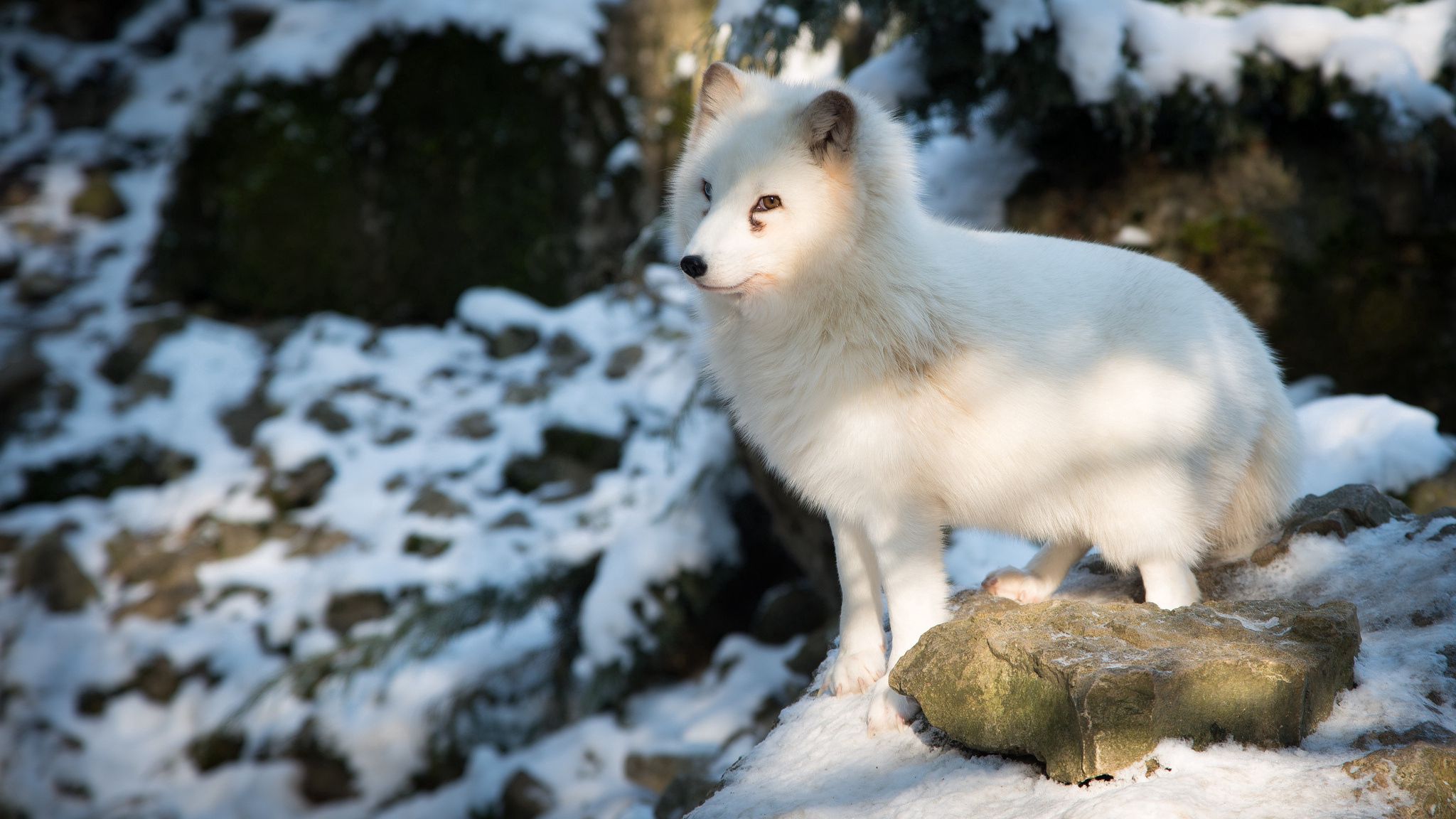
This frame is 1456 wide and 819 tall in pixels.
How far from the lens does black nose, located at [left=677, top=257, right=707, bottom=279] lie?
7.40ft

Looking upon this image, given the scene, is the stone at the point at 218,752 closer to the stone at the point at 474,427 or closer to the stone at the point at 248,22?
the stone at the point at 474,427

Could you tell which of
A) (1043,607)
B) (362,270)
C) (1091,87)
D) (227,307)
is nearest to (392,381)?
(362,270)

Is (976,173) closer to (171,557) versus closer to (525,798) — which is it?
(525,798)

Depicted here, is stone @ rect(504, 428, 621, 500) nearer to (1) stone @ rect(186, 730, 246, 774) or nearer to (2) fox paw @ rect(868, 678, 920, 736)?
(1) stone @ rect(186, 730, 246, 774)

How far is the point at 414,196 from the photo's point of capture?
8156mm

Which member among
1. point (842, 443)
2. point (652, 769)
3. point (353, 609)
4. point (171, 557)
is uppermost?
point (842, 443)

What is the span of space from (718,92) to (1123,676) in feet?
5.61

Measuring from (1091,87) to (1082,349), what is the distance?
2.36 metres

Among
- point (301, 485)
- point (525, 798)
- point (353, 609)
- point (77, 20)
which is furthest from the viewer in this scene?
point (77, 20)

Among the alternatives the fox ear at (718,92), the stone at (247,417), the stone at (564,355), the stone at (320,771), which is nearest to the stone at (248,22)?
the stone at (247,417)

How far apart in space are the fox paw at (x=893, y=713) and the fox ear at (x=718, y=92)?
148 centimetres

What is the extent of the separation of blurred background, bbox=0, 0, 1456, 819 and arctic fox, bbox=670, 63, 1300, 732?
1463 mm

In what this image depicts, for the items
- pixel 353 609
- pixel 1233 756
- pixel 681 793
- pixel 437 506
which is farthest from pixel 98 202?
pixel 1233 756

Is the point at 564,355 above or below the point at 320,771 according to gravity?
above
